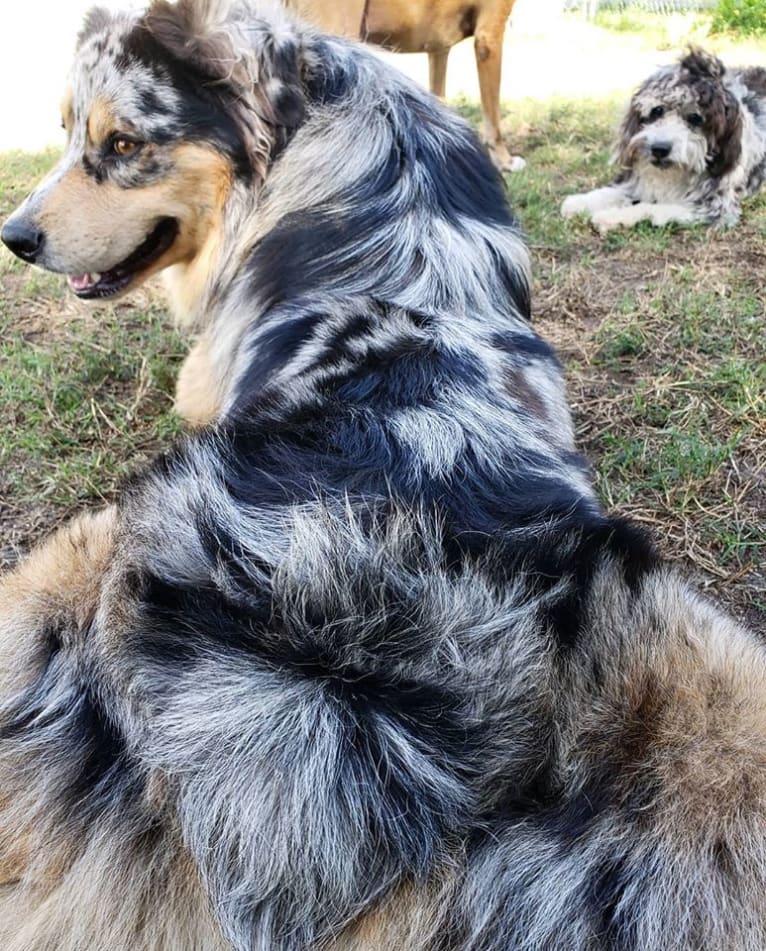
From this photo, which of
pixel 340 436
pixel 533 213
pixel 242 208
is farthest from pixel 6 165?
pixel 340 436

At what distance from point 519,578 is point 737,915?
0.54 meters

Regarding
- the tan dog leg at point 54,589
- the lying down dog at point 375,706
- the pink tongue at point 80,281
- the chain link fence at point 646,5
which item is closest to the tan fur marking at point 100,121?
the pink tongue at point 80,281

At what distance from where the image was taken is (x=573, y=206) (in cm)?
595

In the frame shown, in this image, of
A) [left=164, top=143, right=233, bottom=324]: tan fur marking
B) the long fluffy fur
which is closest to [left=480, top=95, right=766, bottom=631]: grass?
the long fluffy fur

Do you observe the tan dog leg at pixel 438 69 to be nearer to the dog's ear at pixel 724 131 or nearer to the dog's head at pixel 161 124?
the dog's ear at pixel 724 131

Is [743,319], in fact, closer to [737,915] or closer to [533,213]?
[533,213]

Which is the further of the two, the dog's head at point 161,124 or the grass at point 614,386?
the grass at point 614,386

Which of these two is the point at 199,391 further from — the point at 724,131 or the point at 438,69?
the point at 438,69

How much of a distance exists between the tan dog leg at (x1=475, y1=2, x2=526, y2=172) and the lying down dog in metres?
A: 6.21

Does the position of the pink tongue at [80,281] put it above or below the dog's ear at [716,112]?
above

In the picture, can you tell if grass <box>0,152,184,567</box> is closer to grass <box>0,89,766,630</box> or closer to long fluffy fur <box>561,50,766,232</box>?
grass <box>0,89,766,630</box>

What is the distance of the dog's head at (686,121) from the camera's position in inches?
247

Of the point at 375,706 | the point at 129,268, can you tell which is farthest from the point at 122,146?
the point at 375,706

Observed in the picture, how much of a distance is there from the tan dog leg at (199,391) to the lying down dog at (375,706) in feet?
2.79
